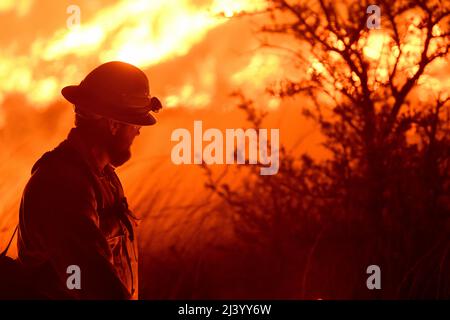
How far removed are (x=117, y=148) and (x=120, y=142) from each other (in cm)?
3

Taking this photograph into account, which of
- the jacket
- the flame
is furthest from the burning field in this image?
the jacket

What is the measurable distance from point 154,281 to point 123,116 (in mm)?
3901

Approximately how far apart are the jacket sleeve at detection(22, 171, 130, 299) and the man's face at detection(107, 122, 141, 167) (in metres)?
0.36

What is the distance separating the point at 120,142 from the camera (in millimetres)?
3420

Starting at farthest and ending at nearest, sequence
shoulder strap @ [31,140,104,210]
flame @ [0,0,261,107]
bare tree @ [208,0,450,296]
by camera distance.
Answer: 1. flame @ [0,0,261,107]
2. bare tree @ [208,0,450,296]
3. shoulder strap @ [31,140,104,210]

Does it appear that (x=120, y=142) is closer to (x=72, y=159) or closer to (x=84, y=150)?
(x=84, y=150)

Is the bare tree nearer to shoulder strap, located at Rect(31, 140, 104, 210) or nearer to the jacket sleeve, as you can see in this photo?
shoulder strap, located at Rect(31, 140, 104, 210)

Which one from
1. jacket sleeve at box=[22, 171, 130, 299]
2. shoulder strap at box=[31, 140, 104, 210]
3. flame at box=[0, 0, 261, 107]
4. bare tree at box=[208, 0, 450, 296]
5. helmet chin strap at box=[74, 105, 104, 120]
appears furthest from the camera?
flame at box=[0, 0, 261, 107]

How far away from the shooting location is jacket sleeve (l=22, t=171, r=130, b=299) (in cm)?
296

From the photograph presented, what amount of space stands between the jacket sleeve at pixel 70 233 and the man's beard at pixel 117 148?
0.35m

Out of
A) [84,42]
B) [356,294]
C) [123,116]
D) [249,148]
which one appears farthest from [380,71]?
[123,116]

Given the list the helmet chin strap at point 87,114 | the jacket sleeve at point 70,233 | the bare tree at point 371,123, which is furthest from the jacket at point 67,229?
the bare tree at point 371,123

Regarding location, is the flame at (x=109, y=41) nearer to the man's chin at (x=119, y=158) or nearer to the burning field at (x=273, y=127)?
the burning field at (x=273, y=127)

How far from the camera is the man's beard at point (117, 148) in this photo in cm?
341
